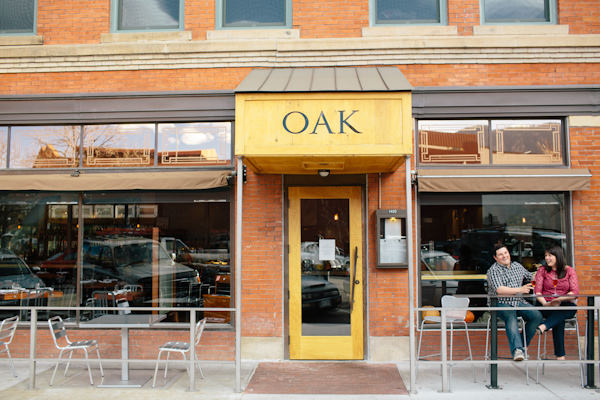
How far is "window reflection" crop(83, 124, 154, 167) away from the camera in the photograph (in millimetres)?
7613

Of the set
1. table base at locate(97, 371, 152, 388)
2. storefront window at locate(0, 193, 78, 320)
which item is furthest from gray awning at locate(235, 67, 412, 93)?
table base at locate(97, 371, 152, 388)

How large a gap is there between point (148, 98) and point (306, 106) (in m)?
3.21

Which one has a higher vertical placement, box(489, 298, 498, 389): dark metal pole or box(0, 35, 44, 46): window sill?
box(0, 35, 44, 46): window sill

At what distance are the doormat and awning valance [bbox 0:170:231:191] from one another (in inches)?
111

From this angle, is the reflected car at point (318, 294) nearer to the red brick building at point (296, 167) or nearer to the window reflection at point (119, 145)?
the red brick building at point (296, 167)

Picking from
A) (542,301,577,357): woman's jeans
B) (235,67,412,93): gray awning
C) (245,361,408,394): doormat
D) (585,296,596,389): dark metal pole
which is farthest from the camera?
(542,301,577,357): woman's jeans

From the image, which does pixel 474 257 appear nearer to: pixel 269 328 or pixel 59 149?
pixel 269 328

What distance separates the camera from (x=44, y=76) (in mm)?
7773

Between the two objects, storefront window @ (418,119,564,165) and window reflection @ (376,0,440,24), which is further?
window reflection @ (376,0,440,24)

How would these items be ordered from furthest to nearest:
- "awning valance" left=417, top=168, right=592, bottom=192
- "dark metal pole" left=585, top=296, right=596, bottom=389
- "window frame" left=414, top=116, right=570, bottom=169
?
1. "window frame" left=414, top=116, right=570, bottom=169
2. "awning valance" left=417, top=168, right=592, bottom=192
3. "dark metal pole" left=585, top=296, right=596, bottom=389

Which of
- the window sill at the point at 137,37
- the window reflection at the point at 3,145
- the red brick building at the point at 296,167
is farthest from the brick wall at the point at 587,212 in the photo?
the window reflection at the point at 3,145

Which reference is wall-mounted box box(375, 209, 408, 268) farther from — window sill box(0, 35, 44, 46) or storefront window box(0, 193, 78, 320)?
window sill box(0, 35, 44, 46)

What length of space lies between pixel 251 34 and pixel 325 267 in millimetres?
3909

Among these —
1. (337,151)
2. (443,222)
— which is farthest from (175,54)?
(443,222)
